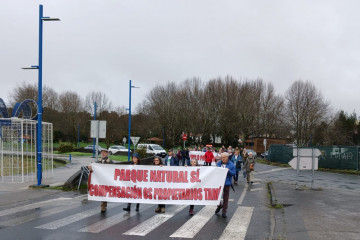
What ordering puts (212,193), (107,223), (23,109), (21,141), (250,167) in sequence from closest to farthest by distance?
1. (107,223)
2. (212,193)
3. (21,141)
4. (250,167)
5. (23,109)

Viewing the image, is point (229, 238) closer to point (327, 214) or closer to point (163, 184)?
point (163, 184)

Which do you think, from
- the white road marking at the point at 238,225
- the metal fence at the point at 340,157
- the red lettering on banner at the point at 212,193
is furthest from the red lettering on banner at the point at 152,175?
the metal fence at the point at 340,157

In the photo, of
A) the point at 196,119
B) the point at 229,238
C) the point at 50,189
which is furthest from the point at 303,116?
the point at 229,238

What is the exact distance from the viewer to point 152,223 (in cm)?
903

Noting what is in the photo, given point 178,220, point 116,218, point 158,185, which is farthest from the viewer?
point 158,185

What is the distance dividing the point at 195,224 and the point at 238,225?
1019mm

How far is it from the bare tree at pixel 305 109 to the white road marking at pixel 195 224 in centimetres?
5624

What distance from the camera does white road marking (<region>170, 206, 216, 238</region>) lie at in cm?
791

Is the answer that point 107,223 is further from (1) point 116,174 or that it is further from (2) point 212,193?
(2) point 212,193

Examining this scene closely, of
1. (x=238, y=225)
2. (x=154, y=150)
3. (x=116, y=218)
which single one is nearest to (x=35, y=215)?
(x=116, y=218)

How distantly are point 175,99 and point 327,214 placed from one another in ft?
190

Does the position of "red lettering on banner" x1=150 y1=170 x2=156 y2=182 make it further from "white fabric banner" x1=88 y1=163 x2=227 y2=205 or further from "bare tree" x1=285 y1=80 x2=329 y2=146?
"bare tree" x1=285 y1=80 x2=329 y2=146

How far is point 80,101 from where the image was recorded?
277 feet

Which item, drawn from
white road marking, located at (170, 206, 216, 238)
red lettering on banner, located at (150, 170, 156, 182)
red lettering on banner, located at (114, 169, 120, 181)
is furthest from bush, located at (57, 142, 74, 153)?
red lettering on banner, located at (150, 170, 156, 182)
